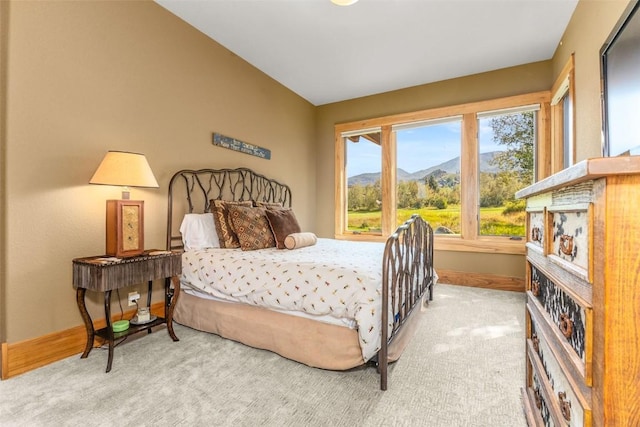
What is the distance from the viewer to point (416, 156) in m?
4.49

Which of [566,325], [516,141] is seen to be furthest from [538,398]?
[516,141]

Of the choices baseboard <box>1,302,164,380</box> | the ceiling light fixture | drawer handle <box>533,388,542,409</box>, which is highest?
the ceiling light fixture

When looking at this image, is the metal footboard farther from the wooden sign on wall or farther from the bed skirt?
the wooden sign on wall

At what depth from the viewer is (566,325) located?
2.65 feet

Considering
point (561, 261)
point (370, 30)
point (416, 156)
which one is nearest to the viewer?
point (561, 261)

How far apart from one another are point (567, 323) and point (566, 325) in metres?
0.01

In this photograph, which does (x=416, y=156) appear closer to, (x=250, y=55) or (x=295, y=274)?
(x=250, y=55)

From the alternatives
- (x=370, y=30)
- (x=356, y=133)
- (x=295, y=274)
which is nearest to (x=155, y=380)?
(x=295, y=274)

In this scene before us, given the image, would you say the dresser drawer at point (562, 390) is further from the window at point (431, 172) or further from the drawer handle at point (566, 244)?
the window at point (431, 172)

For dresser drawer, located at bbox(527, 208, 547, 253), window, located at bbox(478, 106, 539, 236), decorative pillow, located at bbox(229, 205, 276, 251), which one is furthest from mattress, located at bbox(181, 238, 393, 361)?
window, located at bbox(478, 106, 539, 236)

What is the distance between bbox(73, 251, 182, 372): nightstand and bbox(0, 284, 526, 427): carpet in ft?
0.55

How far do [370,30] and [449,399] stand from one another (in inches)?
127

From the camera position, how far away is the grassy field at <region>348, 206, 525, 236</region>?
3.82m

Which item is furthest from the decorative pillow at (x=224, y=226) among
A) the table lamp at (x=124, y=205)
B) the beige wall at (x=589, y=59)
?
the beige wall at (x=589, y=59)
